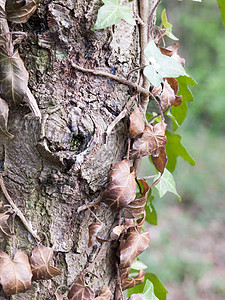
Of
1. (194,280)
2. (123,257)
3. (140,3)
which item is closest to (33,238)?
(123,257)

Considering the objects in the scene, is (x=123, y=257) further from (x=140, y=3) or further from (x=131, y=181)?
(x=140, y=3)

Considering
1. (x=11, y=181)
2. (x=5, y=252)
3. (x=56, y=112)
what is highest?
(x=56, y=112)

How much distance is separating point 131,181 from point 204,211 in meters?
4.30

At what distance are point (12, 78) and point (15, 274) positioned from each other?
1.12 ft

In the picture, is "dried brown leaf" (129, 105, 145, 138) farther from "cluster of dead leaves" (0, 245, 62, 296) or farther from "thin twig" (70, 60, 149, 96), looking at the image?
"cluster of dead leaves" (0, 245, 62, 296)

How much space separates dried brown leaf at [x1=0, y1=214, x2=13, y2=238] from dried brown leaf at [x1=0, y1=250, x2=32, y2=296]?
1.3 inches

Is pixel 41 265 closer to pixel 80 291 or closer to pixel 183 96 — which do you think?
pixel 80 291

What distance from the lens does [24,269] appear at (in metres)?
0.61

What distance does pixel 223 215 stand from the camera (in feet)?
15.1

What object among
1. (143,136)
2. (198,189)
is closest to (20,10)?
(143,136)

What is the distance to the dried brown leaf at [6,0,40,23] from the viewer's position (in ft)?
1.85

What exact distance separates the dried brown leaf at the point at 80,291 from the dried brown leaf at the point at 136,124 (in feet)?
0.96

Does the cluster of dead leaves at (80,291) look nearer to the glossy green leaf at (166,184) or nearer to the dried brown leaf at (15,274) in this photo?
the dried brown leaf at (15,274)

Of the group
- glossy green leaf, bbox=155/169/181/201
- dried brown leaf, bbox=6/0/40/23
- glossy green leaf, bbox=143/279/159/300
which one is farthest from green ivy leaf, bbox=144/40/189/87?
glossy green leaf, bbox=143/279/159/300
